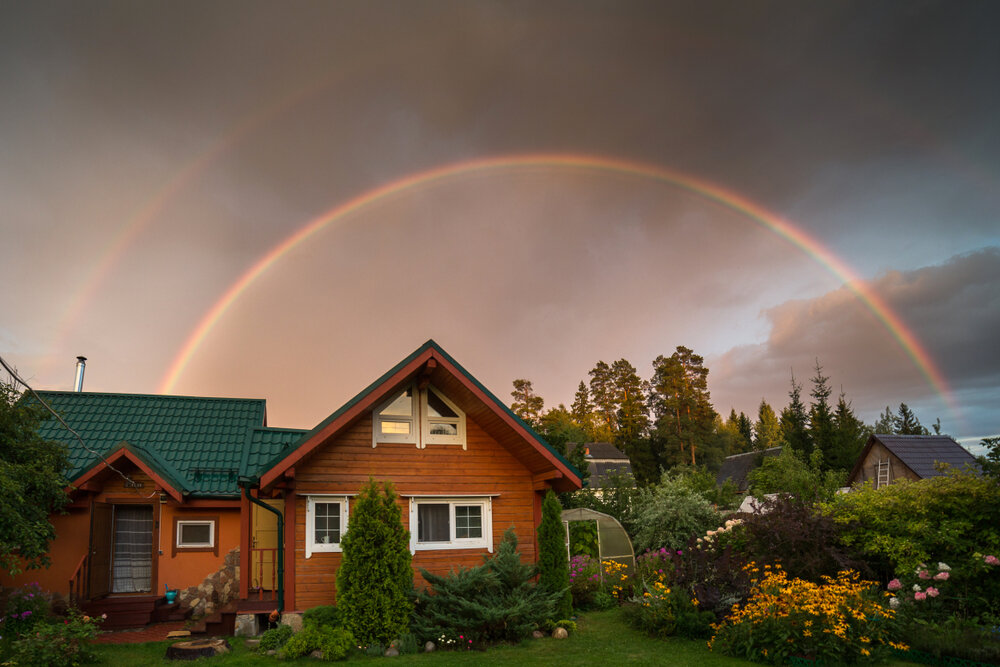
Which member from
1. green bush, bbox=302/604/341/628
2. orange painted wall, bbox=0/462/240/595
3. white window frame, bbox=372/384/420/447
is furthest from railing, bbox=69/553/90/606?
white window frame, bbox=372/384/420/447

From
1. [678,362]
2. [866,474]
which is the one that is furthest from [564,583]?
[678,362]

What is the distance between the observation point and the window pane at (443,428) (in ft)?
46.5

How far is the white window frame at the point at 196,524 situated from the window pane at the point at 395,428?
18.3 feet

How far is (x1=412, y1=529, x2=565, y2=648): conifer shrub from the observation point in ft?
37.5

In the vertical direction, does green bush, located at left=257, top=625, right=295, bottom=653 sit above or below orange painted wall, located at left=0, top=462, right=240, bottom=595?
below

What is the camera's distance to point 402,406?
45.9 feet

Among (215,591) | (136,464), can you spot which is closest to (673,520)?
(215,591)

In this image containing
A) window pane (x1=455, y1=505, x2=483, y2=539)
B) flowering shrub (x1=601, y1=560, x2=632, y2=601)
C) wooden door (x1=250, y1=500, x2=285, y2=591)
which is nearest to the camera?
window pane (x1=455, y1=505, x2=483, y2=539)

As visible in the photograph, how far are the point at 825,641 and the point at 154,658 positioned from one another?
10754 millimetres

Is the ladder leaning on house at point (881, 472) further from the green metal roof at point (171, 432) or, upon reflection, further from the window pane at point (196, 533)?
the window pane at point (196, 533)

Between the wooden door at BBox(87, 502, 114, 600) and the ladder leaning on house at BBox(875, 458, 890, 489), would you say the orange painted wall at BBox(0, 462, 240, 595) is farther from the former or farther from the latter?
the ladder leaning on house at BBox(875, 458, 890, 489)

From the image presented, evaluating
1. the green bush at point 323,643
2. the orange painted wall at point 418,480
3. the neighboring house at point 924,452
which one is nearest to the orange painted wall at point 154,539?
the orange painted wall at point 418,480

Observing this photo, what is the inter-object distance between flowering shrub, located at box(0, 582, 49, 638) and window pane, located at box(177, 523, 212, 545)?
133 inches

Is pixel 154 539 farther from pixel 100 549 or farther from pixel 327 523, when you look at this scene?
pixel 327 523
